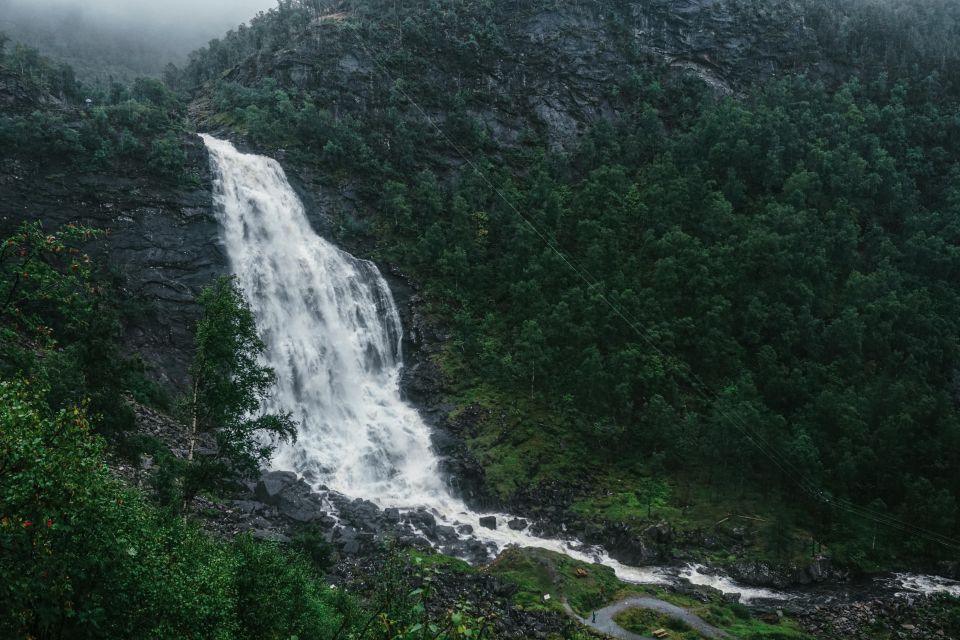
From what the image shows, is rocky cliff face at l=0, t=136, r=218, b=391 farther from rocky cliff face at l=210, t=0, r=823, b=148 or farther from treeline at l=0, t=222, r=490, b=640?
rocky cliff face at l=210, t=0, r=823, b=148

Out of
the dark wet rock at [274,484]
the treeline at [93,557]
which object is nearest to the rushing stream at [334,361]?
the dark wet rock at [274,484]

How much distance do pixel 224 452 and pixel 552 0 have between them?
7423 centimetres

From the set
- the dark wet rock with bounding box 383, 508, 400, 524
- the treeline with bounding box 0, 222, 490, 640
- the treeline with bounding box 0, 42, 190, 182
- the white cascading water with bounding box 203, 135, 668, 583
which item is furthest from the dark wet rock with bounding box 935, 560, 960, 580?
the treeline with bounding box 0, 42, 190, 182

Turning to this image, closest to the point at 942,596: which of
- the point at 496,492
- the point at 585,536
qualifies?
the point at 585,536

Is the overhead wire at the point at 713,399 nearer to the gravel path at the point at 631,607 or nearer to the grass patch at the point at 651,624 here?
the gravel path at the point at 631,607

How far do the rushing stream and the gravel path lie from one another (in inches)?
165

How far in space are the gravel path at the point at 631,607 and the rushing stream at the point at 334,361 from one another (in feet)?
13.8

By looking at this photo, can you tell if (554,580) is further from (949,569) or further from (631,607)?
(949,569)

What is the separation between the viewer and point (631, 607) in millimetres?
27766

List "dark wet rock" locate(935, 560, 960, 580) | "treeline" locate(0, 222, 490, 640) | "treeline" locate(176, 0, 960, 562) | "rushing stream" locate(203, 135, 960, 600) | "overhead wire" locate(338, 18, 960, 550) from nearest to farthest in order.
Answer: "treeline" locate(0, 222, 490, 640) → "dark wet rock" locate(935, 560, 960, 580) → "rushing stream" locate(203, 135, 960, 600) → "overhead wire" locate(338, 18, 960, 550) → "treeline" locate(176, 0, 960, 562)

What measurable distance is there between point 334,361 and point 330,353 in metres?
0.56

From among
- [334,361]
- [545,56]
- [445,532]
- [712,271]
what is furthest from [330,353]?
[545,56]

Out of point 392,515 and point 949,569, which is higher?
point 949,569

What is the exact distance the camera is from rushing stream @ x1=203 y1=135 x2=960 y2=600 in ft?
117
